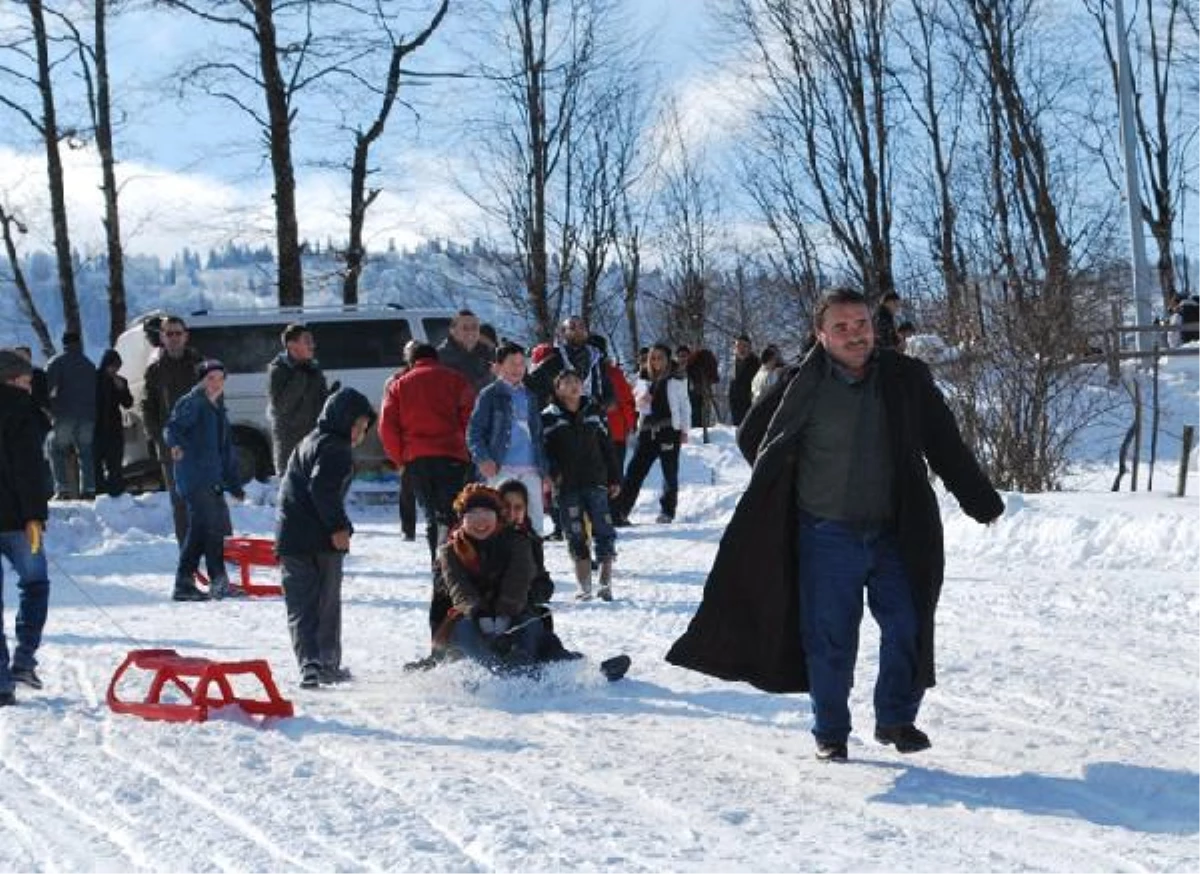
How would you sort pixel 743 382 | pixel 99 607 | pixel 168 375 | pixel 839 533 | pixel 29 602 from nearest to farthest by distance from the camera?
1. pixel 839 533
2. pixel 29 602
3. pixel 99 607
4. pixel 168 375
5. pixel 743 382

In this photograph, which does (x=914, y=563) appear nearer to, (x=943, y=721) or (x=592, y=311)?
(x=943, y=721)

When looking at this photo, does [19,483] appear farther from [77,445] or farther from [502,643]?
[77,445]

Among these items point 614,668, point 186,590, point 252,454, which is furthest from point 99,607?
point 252,454

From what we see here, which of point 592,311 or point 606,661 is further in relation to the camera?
point 592,311

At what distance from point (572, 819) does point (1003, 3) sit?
23.7 meters

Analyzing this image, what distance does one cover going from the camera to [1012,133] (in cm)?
2831

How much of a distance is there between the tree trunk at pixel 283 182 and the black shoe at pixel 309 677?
15489mm

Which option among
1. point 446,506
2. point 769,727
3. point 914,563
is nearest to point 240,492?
point 446,506

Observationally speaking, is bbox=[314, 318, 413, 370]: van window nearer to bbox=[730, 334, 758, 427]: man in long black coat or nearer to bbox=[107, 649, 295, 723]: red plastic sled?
bbox=[730, 334, 758, 427]: man in long black coat

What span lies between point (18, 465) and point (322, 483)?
148 centimetres

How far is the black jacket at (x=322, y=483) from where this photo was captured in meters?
8.69

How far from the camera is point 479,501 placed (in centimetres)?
855

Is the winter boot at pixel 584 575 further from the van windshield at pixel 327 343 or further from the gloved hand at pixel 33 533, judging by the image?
the van windshield at pixel 327 343

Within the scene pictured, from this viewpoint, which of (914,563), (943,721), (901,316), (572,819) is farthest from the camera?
(901,316)
